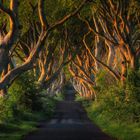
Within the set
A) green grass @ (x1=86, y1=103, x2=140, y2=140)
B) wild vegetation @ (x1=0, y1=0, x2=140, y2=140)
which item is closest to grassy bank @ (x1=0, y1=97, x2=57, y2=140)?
wild vegetation @ (x1=0, y1=0, x2=140, y2=140)

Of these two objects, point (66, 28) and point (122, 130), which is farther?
point (66, 28)

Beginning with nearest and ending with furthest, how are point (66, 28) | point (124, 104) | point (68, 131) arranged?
point (68, 131) < point (124, 104) < point (66, 28)

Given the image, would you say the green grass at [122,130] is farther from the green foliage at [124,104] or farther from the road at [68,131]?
the road at [68,131]

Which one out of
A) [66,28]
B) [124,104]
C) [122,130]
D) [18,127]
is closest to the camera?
[122,130]

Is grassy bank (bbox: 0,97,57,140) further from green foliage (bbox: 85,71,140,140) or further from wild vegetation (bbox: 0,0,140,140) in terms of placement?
green foliage (bbox: 85,71,140,140)

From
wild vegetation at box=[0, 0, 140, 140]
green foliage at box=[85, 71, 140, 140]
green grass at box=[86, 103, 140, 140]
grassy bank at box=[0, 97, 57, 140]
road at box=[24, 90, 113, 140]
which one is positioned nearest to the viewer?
green grass at box=[86, 103, 140, 140]

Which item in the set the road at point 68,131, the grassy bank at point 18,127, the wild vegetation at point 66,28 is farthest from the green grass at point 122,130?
the grassy bank at point 18,127

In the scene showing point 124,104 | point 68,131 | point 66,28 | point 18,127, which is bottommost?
point 68,131

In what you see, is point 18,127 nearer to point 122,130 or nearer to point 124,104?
point 122,130

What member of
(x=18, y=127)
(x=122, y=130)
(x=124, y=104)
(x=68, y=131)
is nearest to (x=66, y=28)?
(x=124, y=104)

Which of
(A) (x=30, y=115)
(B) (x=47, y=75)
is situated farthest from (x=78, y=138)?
(B) (x=47, y=75)

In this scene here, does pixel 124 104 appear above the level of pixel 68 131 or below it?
above

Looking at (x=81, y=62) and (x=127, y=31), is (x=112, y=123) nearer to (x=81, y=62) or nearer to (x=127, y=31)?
(x=127, y=31)

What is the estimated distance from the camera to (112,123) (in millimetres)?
29656
